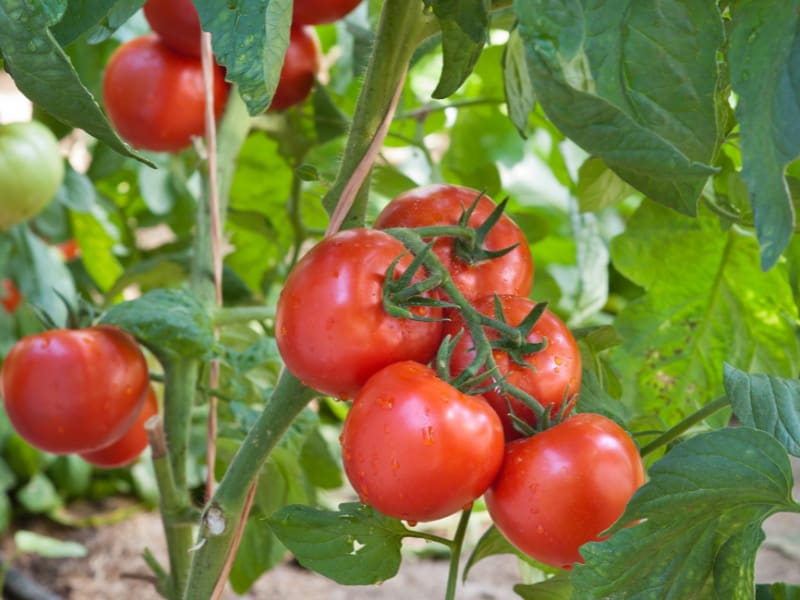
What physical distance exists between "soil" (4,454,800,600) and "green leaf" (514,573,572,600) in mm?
1117

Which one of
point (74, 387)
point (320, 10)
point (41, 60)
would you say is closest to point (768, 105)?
point (41, 60)

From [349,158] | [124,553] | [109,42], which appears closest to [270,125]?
[109,42]

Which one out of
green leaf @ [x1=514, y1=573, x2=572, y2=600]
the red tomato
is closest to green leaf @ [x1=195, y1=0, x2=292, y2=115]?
green leaf @ [x1=514, y1=573, x2=572, y2=600]

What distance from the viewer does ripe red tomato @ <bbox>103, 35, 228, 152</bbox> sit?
92 centimetres

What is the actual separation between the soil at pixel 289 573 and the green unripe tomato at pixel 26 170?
2.53 feet

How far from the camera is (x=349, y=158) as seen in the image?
62 cm

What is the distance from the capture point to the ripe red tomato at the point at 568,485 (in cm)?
51

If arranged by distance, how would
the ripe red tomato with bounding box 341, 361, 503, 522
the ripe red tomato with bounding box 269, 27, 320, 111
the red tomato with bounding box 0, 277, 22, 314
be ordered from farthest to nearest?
1. the red tomato with bounding box 0, 277, 22, 314
2. the ripe red tomato with bounding box 269, 27, 320, 111
3. the ripe red tomato with bounding box 341, 361, 503, 522

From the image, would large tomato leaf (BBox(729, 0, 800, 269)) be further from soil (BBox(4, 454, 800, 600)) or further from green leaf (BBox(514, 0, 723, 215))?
soil (BBox(4, 454, 800, 600))

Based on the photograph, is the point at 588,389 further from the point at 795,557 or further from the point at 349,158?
the point at 795,557

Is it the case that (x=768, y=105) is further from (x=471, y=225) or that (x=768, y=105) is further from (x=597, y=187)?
(x=597, y=187)

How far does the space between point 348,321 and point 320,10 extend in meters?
0.40

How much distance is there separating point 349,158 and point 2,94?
306 centimetres

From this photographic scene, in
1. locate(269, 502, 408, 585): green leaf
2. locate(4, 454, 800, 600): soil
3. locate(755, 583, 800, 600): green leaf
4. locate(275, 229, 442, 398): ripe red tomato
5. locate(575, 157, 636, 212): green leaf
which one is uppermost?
locate(275, 229, 442, 398): ripe red tomato
